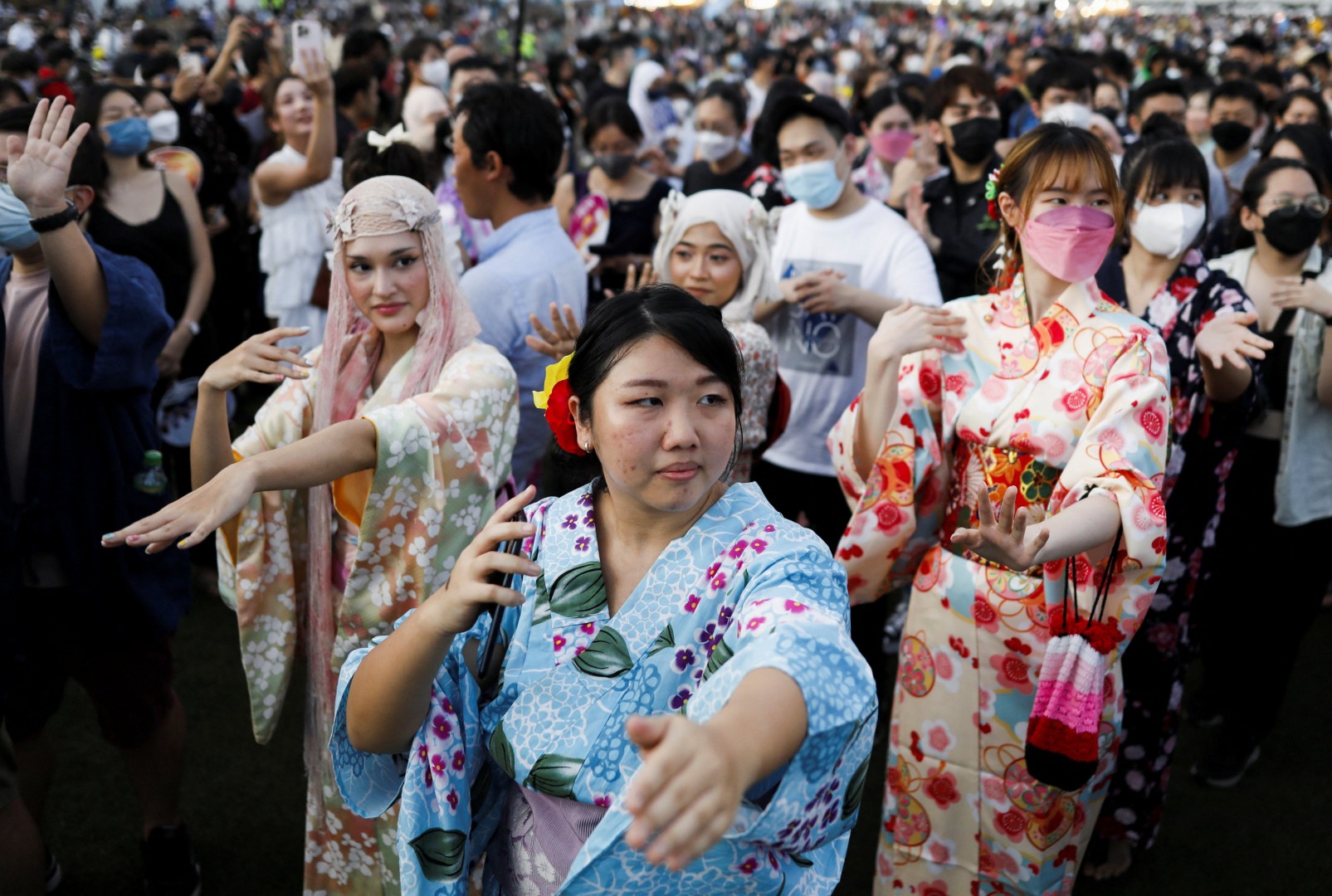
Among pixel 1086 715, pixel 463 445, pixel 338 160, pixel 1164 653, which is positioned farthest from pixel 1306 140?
pixel 338 160

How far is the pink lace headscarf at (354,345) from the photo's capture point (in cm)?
242

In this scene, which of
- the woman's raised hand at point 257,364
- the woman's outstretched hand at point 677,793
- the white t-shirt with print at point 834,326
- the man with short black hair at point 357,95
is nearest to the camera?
the woman's outstretched hand at point 677,793

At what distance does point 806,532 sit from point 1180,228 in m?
1.94

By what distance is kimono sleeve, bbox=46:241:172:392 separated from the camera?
8.46 feet

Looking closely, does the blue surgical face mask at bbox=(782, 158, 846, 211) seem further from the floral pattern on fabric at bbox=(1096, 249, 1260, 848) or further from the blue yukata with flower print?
the blue yukata with flower print

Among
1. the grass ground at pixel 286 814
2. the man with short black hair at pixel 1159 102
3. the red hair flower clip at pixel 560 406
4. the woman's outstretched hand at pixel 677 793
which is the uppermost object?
the man with short black hair at pixel 1159 102

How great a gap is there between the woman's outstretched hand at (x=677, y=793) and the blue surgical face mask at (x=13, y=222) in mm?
2134

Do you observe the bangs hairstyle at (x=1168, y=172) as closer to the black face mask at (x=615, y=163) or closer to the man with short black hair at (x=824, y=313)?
the man with short black hair at (x=824, y=313)

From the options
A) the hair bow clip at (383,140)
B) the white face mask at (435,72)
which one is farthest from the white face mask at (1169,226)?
the white face mask at (435,72)

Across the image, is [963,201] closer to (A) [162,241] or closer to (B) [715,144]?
(B) [715,144]

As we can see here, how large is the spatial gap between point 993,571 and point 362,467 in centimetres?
129

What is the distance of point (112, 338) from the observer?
8.48 ft

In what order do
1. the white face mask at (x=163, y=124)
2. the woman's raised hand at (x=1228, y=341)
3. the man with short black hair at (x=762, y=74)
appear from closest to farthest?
the woman's raised hand at (x=1228, y=341) → the white face mask at (x=163, y=124) → the man with short black hair at (x=762, y=74)

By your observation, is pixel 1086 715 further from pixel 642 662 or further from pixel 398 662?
pixel 398 662
